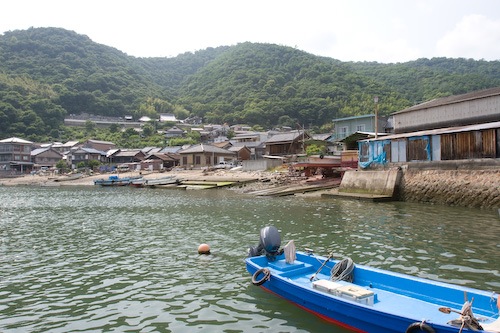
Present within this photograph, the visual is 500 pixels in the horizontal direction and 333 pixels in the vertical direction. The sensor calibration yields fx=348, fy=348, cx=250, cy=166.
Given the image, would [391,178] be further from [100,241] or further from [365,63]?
[365,63]

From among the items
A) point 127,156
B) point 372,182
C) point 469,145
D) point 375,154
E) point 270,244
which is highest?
point 127,156

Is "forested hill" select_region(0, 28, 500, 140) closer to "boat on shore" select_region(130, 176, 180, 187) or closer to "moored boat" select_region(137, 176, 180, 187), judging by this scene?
"moored boat" select_region(137, 176, 180, 187)

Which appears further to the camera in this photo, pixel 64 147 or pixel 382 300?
pixel 64 147

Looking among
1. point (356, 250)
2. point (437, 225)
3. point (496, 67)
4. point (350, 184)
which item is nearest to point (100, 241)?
point (356, 250)

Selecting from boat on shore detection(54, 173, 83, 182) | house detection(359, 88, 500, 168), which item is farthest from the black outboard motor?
boat on shore detection(54, 173, 83, 182)

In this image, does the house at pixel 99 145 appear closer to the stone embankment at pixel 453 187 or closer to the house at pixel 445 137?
the house at pixel 445 137

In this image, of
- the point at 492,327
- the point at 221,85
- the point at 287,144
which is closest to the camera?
the point at 492,327

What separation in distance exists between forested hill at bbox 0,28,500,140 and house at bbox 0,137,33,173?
21159 millimetres

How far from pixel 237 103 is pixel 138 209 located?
128 metres

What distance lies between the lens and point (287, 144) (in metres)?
68.9

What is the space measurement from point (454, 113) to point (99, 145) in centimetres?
9215

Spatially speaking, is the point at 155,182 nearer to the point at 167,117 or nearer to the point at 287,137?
the point at 287,137

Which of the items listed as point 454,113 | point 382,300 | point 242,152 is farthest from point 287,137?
point 382,300

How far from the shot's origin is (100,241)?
53.1ft
